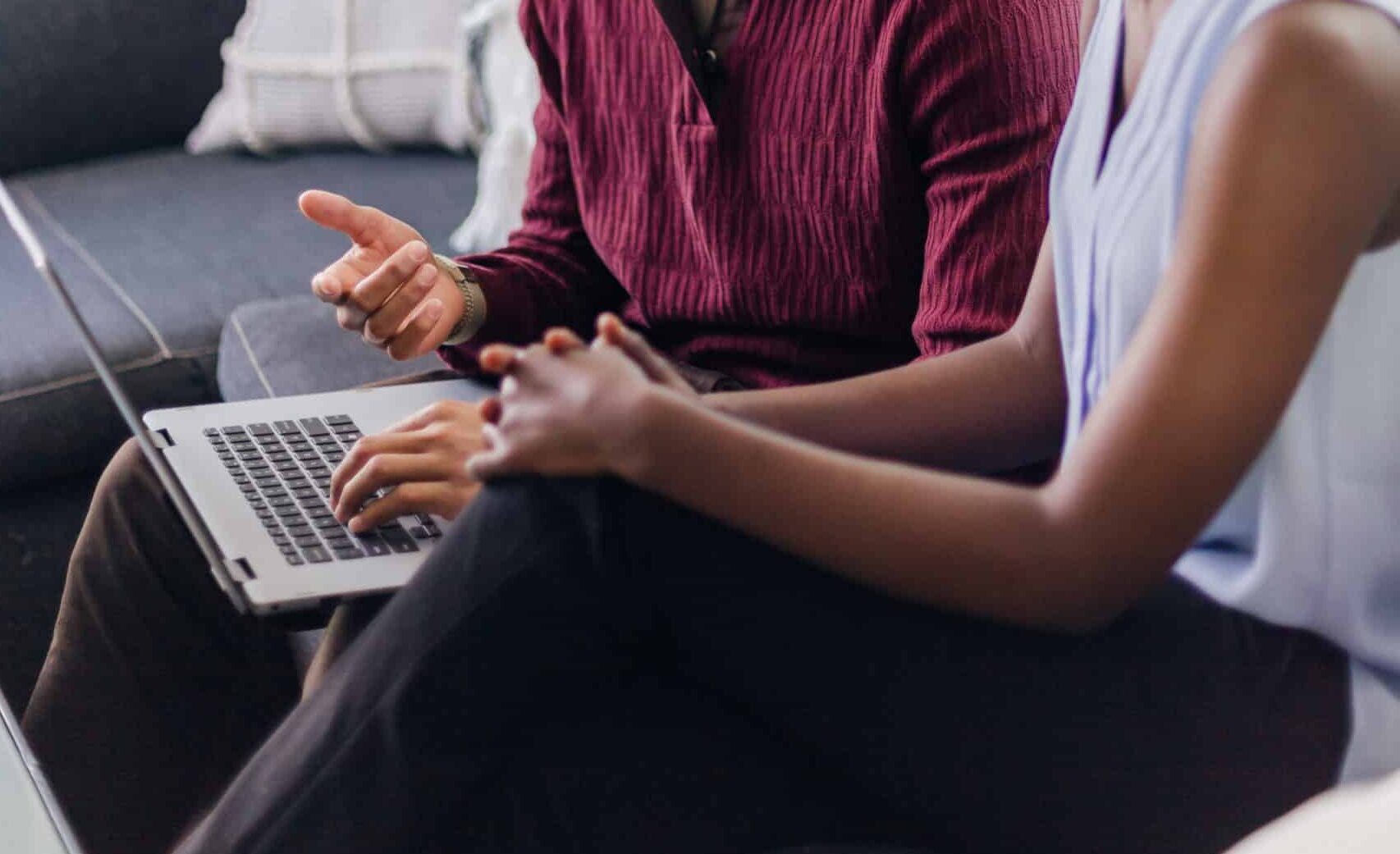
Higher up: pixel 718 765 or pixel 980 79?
pixel 980 79

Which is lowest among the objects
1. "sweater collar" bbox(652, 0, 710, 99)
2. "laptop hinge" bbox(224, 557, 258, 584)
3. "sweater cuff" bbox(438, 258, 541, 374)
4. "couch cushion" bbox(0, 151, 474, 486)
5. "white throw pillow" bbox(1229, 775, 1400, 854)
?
"white throw pillow" bbox(1229, 775, 1400, 854)

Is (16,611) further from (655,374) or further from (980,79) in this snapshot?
(980,79)

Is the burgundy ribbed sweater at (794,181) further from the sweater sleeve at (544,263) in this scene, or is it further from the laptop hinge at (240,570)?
the laptop hinge at (240,570)

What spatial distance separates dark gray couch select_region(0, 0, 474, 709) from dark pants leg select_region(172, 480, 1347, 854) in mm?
366

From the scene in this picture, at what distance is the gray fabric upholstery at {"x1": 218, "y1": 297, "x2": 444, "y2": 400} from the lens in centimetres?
126

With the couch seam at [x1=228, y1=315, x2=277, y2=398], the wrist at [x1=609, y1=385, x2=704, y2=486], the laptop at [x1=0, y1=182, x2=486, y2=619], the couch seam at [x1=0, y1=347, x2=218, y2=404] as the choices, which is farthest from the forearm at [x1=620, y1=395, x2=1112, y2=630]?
the couch seam at [x1=0, y1=347, x2=218, y2=404]

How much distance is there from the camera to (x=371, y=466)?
2.72 feet

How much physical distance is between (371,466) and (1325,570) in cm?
48

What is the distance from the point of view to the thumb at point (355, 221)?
1.06 meters

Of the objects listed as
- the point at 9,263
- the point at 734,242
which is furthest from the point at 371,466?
the point at 9,263

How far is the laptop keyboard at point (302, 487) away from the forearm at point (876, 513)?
0.18 m

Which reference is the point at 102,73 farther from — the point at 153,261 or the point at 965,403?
the point at 965,403

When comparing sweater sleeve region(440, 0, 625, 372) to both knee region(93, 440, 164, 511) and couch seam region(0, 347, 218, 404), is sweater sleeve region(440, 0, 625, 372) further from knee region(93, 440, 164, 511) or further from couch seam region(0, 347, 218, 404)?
couch seam region(0, 347, 218, 404)

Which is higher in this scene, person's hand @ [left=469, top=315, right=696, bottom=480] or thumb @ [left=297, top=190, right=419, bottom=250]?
person's hand @ [left=469, top=315, right=696, bottom=480]
